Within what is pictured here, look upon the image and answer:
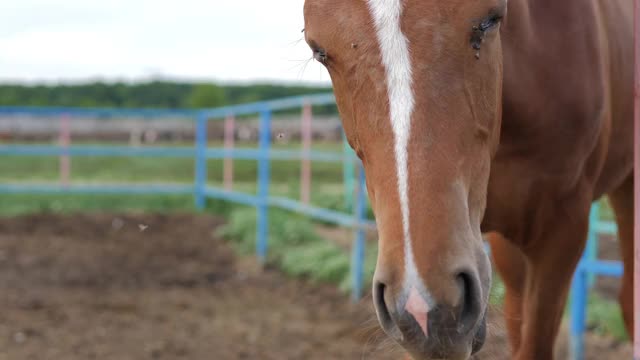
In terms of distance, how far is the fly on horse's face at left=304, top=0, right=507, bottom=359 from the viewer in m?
1.35

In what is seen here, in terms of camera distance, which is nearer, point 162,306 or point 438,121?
point 438,121

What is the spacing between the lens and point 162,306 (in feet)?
17.4

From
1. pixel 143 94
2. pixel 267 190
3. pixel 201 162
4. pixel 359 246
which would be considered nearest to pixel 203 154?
pixel 201 162

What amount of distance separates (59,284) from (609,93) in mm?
4604

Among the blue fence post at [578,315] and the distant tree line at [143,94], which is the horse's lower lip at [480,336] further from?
the distant tree line at [143,94]

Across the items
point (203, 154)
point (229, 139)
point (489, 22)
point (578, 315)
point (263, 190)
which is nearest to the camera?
point (489, 22)

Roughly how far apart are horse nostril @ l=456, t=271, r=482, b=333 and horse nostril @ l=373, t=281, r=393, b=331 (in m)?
0.13

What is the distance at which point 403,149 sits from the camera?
56.2 inches

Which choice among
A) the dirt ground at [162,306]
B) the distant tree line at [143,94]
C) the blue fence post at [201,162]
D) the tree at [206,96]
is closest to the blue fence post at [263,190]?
the dirt ground at [162,306]

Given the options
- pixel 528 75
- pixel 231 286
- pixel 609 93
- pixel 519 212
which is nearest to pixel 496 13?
pixel 528 75

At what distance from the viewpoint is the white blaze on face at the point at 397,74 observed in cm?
142

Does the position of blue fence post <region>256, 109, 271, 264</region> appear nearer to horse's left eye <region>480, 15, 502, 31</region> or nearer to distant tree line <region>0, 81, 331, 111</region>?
horse's left eye <region>480, 15, 502, 31</region>

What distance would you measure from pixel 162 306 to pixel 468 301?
4194mm

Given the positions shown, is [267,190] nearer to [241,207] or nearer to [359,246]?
[241,207]
